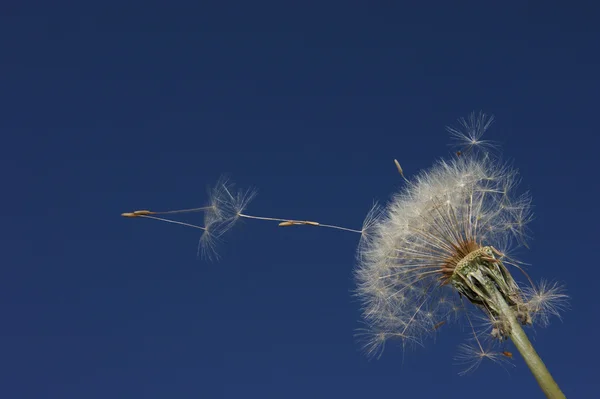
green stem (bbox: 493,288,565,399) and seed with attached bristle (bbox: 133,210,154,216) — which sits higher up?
seed with attached bristle (bbox: 133,210,154,216)

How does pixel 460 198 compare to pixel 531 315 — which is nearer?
pixel 531 315

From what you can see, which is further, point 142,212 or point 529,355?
point 142,212

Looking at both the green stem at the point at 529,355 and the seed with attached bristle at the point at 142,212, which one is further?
the seed with attached bristle at the point at 142,212

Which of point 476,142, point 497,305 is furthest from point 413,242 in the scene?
point 476,142

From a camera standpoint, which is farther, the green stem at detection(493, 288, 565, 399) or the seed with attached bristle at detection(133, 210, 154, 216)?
the seed with attached bristle at detection(133, 210, 154, 216)

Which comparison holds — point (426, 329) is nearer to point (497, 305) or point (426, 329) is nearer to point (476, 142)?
point (497, 305)

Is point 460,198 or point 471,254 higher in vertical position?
point 460,198

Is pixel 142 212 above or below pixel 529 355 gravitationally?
above

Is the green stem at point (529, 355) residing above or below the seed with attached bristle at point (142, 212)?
below
